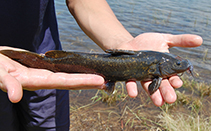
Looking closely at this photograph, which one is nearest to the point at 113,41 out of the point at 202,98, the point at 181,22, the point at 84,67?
the point at 84,67

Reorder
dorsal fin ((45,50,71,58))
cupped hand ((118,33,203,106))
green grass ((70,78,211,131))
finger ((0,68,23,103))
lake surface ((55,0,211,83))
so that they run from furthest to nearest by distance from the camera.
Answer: lake surface ((55,0,211,83)), green grass ((70,78,211,131)), dorsal fin ((45,50,71,58)), cupped hand ((118,33,203,106)), finger ((0,68,23,103))

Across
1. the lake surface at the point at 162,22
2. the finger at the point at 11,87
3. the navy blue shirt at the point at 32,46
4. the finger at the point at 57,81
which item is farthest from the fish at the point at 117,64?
the lake surface at the point at 162,22

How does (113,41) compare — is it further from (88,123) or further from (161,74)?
(88,123)

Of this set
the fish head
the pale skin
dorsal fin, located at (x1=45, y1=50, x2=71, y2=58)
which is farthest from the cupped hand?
dorsal fin, located at (x1=45, y1=50, x2=71, y2=58)

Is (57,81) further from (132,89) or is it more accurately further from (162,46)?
(162,46)

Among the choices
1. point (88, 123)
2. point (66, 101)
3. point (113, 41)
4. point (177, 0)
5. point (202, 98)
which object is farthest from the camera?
point (177, 0)

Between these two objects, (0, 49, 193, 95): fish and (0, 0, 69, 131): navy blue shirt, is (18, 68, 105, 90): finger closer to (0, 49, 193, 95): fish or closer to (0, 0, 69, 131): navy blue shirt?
(0, 49, 193, 95): fish

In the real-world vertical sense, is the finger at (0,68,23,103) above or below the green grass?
above
